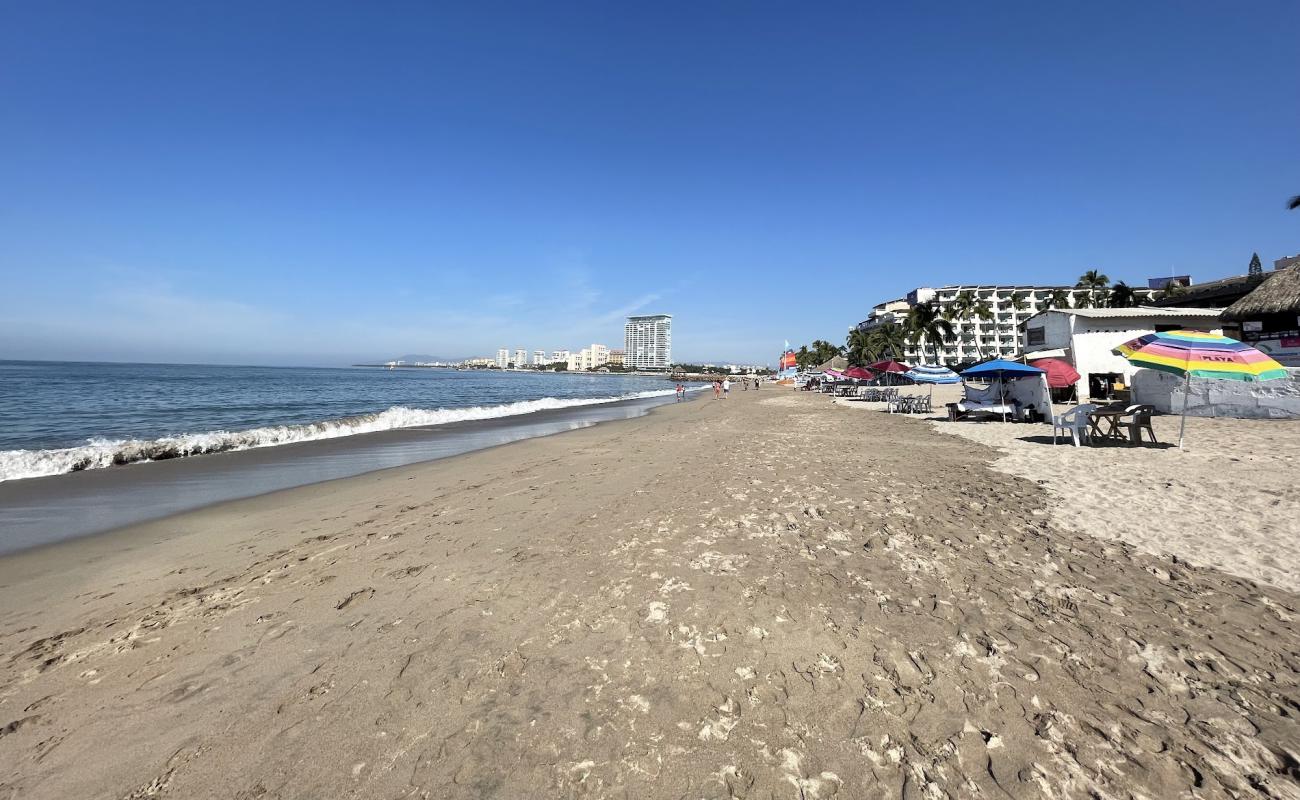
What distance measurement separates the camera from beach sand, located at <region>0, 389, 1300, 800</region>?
2.33 m

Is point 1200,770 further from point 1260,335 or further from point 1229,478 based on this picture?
point 1260,335

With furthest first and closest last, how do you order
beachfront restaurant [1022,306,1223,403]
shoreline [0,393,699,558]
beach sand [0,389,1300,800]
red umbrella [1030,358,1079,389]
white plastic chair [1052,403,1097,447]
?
1. beachfront restaurant [1022,306,1223,403]
2. red umbrella [1030,358,1079,389]
3. white plastic chair [1052,403,1097,447]
4. shoreline [0,393,699,558]
5. beach sand [0,389,1300,800]

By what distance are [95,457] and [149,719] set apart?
13.0 m

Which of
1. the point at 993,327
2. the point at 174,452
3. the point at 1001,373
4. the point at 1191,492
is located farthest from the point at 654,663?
the point at 993,327

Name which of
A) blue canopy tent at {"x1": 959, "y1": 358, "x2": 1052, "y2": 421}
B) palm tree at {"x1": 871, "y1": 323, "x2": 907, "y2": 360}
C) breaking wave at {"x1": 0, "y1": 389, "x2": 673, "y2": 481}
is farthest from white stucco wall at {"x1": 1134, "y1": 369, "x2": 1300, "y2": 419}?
palm tree at {"x1": 871, "y1": 323, "x2": 907, "y2": 360}

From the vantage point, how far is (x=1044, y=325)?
24.7 metres

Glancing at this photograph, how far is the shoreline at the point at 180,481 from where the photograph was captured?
7062 mm

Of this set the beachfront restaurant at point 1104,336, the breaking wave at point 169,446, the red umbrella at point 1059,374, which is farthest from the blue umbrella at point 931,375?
the breaking wave at point 169,446

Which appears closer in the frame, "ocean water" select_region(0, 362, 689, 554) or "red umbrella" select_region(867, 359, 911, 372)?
"ocean water" select_region(0, 362, 689, 554)

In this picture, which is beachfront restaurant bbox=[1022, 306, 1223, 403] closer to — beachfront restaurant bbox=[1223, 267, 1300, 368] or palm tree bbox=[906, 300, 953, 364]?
beachfront restaurant bbox=[1223, 267, 1300, 368]

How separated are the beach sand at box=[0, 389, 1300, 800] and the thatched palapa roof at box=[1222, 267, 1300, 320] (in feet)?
61.2

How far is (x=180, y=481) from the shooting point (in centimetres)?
974

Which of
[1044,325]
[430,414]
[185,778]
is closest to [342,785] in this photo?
[185,778]

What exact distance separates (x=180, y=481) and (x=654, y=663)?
11297 mm
